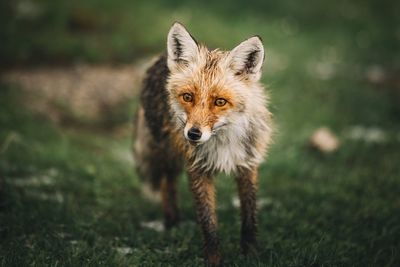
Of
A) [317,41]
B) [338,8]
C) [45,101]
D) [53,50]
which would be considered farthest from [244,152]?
[338,8]

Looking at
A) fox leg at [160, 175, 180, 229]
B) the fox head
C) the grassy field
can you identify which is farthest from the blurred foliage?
the fox head

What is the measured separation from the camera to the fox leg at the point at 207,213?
14.7 ft

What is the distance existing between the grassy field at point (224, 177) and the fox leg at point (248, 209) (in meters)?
0.18

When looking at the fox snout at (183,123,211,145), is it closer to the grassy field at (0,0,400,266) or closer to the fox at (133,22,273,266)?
the fox at (133,22,273,266)

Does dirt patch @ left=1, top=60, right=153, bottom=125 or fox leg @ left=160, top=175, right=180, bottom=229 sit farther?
dirt patch @ left=1, top=60, right=153, bottom=125

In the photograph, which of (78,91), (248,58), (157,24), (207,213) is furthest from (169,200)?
(157,24)

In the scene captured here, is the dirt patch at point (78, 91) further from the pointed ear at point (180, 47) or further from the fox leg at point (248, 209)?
the fox leg at point (248, 209)

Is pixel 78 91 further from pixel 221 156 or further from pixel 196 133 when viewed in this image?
pixel 196 133

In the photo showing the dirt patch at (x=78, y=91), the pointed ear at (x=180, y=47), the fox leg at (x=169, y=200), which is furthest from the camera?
the dirt patch at (x=78, y=91)

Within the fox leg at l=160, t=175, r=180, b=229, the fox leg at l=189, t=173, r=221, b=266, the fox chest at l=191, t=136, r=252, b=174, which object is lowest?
the fox leg at l=160, t=175, r=180, b=229

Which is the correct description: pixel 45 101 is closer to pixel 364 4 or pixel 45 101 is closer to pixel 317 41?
pixel 317 41

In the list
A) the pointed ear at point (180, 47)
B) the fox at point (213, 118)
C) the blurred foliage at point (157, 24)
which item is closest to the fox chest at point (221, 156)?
the fox at point (213, 118)

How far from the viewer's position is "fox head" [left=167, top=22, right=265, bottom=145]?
4.02 metres

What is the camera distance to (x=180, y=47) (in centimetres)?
446
